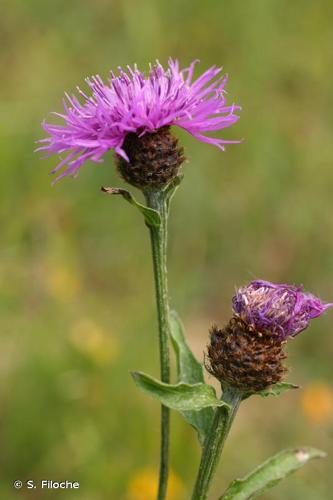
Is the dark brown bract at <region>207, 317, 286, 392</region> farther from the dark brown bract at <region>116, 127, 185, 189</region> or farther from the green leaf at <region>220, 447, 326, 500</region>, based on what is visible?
the dark brown bract at <region>116, 127, 185, 189</region>

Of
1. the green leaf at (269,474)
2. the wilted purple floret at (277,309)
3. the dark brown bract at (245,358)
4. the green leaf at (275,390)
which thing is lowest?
the green leaf at (269,474)

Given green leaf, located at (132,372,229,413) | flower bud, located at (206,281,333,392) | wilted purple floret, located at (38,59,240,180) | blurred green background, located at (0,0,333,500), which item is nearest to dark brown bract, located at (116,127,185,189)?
wilted purple floret, located at (38,59,240,180)

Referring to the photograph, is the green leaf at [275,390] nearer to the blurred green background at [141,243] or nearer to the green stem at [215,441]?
the green stem at [215,441]

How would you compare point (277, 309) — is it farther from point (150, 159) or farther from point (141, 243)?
point (141, 243)

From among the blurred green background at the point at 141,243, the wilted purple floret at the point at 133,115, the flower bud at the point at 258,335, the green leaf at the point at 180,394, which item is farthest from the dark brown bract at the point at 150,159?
the blurred green background at the point at 141,243

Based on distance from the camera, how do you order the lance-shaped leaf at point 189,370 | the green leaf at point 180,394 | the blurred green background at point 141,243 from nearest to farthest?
the green leaf at point 180,394 → the lance-shaped leaf at point 189,370 → the blurred green background at point 141,243

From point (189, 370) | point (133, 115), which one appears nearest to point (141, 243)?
point (189, 370)

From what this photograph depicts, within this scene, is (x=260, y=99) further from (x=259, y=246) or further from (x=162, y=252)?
(x=162, y=252)

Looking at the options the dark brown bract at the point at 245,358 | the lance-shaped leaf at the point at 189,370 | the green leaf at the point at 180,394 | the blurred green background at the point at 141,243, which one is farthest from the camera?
the blurred green background at the point at 141,243
